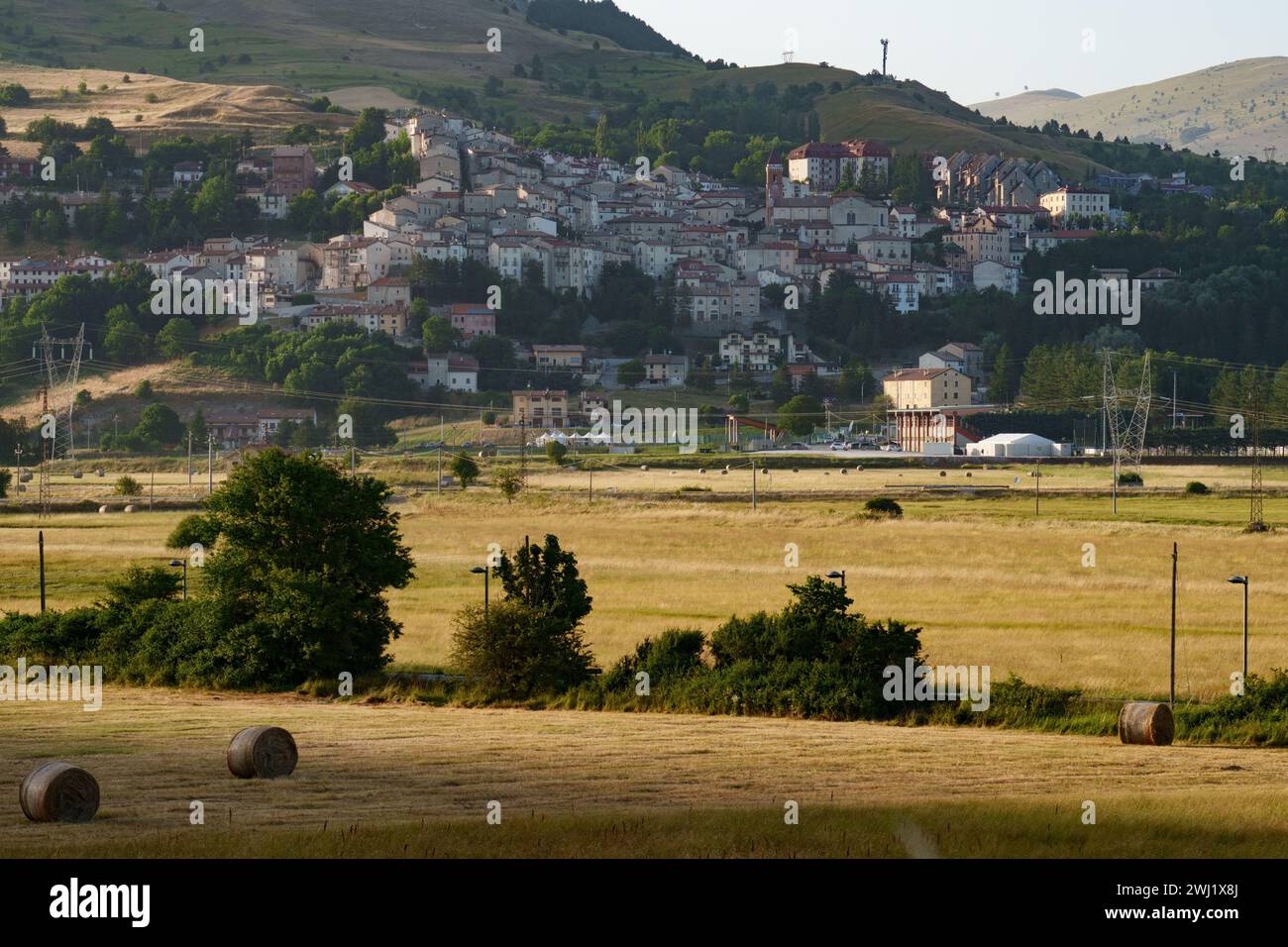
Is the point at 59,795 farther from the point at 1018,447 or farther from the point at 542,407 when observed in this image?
the point at 542,407

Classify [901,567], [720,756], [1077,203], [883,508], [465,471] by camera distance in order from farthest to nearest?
[1077,203] < [465,471] < [883,508] < [901,567] < [720,756]

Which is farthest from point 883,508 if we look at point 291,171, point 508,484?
point 291,171

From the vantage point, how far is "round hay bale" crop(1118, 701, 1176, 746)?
2188cm

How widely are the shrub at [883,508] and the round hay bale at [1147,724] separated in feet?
118

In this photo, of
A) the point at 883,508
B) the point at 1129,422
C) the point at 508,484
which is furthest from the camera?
the point at 1129,422

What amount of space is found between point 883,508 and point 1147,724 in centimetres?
3801

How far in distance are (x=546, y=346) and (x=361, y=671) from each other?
356ft

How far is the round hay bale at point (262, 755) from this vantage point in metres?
19.5

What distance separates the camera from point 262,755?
19531mm

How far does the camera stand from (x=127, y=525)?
59219 millimetres

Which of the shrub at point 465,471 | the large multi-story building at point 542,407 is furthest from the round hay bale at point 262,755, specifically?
the large multi-story building at point 542,407

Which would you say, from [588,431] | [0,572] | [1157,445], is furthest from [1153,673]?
[588,431]

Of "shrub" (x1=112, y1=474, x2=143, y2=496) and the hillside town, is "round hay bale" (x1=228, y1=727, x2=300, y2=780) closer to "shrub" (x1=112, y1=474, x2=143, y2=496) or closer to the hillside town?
"shrub" (x1=112, y1=474, x2=143, y2=496)

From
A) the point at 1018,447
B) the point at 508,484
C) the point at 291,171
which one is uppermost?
the point at 291,171
